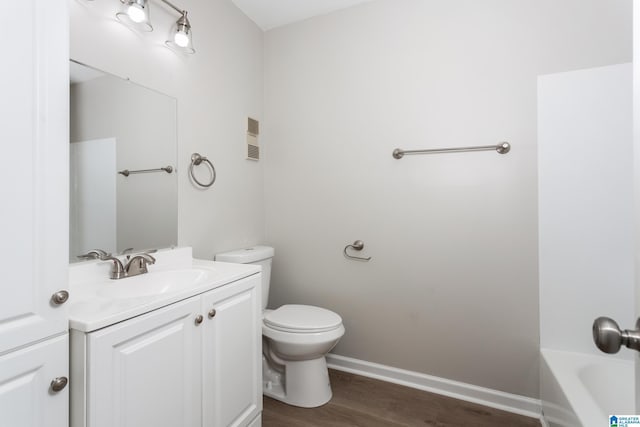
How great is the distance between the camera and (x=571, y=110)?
5.14 feet

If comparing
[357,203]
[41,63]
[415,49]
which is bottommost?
[357,203]

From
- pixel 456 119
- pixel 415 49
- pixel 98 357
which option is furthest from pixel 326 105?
pixel 98 357

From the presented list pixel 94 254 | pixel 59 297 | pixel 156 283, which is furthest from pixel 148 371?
pixel 94 254

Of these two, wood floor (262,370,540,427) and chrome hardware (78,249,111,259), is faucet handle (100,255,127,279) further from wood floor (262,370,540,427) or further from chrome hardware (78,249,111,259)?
wood floor (262,370,540,427)

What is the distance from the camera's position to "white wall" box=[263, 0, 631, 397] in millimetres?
1656

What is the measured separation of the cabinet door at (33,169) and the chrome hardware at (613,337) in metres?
1.16

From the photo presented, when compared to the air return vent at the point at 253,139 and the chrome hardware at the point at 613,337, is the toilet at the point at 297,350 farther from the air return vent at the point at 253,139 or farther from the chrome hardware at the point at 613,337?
the chrome hardware at the point at 613,337

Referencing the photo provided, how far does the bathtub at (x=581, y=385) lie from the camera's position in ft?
4.13

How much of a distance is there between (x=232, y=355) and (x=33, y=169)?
0.95 m

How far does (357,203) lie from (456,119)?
2.55ft

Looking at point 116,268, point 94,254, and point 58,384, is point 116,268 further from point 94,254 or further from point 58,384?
point 58,384

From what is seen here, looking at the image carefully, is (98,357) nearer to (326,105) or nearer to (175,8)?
(175,8)

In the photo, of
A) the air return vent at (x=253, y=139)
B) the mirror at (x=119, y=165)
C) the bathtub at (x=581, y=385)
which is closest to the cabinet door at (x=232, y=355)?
the mirror at (x=119, y=165)

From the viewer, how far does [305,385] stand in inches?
68.2
